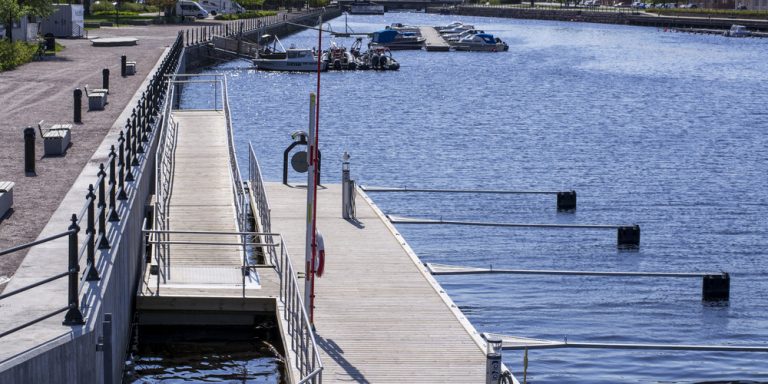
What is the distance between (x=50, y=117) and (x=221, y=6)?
115964 millimetres

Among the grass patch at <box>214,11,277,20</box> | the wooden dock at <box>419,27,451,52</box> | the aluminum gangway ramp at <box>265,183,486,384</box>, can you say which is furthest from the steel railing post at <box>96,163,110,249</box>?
the wooden dock at <box>419,27,451,52</box>

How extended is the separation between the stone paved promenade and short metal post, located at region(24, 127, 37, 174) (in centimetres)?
17

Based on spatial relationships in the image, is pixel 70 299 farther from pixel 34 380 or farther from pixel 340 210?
pixel 340 210

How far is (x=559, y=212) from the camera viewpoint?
40.4 m

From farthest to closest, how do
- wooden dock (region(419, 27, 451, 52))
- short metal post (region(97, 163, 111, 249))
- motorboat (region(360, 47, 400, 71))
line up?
wooden dock (region(419, 27, 451, 52)), motorboat (region(360, 47, 400, 71)), short metal post (region(97, 163, 111, 249))

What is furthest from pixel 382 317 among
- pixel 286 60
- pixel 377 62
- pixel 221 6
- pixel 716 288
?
pixel 221 6

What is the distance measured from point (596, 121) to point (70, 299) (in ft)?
204

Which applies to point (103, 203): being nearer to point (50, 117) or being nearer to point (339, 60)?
point (50, 117)

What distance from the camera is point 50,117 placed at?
1430 inches

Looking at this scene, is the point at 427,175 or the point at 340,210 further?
the point at 427,175

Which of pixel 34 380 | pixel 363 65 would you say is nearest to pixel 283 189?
pixel 34 380

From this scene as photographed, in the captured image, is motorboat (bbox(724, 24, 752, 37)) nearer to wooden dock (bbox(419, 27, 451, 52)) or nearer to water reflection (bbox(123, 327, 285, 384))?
wooden dock (bbox(419, 27, 451, 52))

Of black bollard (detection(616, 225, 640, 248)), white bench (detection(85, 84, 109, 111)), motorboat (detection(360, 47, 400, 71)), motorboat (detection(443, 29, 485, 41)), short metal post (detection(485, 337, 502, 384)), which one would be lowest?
black bollard (detection(616, 225, 640, 248))

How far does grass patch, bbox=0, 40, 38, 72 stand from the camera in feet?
174
